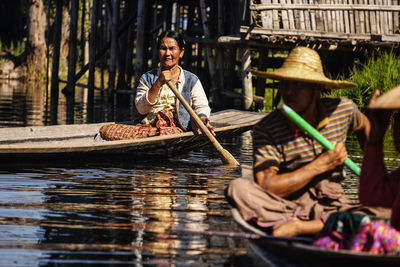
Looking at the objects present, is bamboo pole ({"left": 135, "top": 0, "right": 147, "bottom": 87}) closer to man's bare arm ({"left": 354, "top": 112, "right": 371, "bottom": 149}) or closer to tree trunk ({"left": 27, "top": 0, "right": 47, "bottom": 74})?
tree trunk ({"left": 27, "top": 0, "right": 47, "bottom": 74})

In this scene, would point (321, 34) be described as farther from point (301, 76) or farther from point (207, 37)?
point (301, 76)

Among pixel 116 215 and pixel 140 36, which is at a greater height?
pixel 140 36

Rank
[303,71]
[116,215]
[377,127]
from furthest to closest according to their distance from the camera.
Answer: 1. [116,215]
2. [303,71]
3. [377,127]

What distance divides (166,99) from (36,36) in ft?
55.9

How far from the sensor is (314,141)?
4.01m

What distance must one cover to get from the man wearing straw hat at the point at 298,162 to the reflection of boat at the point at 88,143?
3429mm

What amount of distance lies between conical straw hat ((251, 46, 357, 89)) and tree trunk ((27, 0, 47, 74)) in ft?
66.0

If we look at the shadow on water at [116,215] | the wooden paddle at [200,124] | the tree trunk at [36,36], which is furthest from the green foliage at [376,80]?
the tree trunk at [36,36]

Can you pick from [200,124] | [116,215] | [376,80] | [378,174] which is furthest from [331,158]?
[376,80]

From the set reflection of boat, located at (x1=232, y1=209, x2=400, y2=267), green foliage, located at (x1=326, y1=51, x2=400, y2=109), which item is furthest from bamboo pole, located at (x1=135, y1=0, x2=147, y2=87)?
reflection of boat, located at (x1=232, y1=209, x2=400, y2=267)

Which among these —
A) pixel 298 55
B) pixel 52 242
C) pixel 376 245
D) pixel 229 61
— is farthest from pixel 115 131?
pixel 229 61

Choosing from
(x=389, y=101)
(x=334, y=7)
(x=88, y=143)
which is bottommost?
(x=88, y=143)

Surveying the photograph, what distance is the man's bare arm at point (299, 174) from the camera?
3.87 meters

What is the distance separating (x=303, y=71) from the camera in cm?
392
